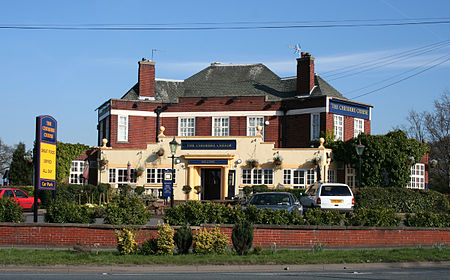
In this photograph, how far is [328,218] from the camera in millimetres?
19219

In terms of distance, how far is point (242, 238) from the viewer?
633 inches

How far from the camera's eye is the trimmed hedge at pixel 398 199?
1326 inches

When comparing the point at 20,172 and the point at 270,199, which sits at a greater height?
the point at 20,172

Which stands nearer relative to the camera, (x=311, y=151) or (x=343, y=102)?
(x=311, y=151)

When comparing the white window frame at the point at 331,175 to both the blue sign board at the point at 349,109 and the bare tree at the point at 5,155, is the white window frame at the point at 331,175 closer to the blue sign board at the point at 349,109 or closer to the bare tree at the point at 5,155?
the blue sign board at the point at 349,109

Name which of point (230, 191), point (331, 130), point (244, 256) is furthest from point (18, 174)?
point (244, 256)

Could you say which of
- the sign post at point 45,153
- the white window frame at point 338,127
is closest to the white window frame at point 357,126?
the white window frame at point 338,127

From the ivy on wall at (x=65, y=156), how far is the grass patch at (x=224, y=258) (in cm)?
2437

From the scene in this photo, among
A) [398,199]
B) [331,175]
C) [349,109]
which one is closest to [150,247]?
[398,199]

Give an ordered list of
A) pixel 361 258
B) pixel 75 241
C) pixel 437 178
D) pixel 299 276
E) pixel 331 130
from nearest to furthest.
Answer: pixel 299 276 → pixel 361 258 → pixel 75 241 → pixel 331 130 → pixel 437 178

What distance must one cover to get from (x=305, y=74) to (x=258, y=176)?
888cm

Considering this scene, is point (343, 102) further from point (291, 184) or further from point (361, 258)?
point (361, 258)

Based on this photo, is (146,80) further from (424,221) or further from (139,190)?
(424,221)

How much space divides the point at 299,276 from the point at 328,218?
231 inches
